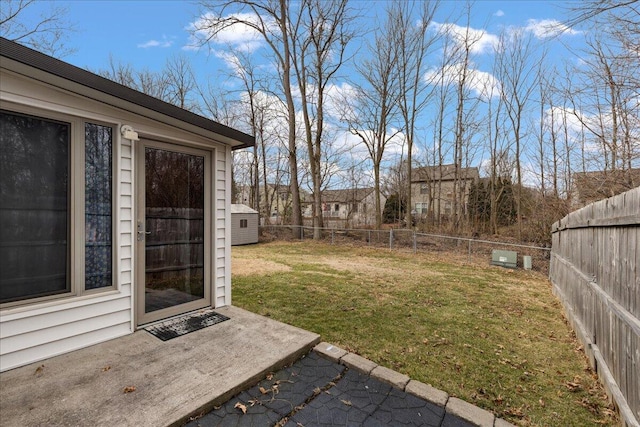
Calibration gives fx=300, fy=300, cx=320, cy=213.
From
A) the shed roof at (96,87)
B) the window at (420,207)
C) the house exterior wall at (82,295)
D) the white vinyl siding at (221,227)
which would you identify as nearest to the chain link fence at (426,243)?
the white vinyl siding at (221,227)

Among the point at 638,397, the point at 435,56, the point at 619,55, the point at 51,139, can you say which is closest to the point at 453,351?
the point at 638,397

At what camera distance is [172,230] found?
330cm

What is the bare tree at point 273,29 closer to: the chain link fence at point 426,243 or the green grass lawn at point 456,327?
the chain link fence at point 426,243

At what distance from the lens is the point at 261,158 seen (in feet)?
62.8

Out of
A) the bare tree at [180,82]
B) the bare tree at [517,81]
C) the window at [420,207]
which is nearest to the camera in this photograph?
the bare tree at [517,81]

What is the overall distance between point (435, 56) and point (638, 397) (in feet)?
48.9

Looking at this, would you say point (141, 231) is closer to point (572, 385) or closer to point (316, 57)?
point (572, 385)

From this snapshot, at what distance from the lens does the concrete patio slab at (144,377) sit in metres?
1.81

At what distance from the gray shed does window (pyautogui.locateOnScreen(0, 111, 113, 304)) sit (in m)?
9.55

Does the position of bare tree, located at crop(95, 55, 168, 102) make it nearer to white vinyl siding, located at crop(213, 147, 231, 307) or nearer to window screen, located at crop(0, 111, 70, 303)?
white vinyl siding, located at crop(213, 147, 231, 307)

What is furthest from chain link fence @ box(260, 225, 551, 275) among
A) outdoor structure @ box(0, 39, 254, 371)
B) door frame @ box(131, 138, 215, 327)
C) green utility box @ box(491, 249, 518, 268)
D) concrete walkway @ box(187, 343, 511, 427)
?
outdoor structure @ box(0, 39, 254, 371)

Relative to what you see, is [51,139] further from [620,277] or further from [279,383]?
[620,277]

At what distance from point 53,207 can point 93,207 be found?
10.6 inches

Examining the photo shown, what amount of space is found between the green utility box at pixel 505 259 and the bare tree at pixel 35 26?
49.2ft
